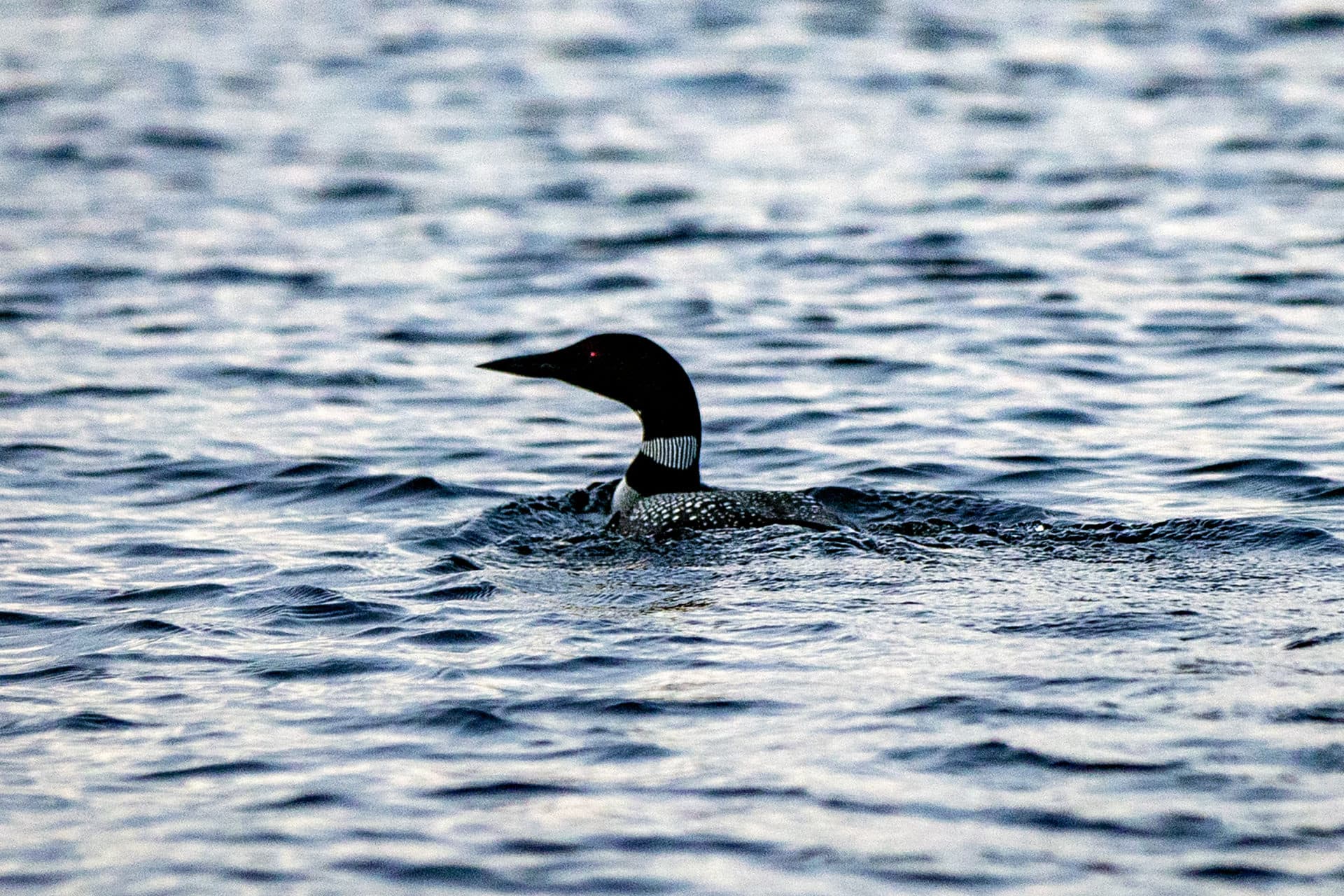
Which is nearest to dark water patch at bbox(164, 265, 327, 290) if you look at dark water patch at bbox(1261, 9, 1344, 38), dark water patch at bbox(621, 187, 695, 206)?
dark water patch at bbox(621, 187, 695, 206)

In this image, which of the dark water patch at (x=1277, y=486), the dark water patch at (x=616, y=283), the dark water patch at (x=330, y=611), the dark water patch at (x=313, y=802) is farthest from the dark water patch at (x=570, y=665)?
the dark water patch at (x=616, y=283)

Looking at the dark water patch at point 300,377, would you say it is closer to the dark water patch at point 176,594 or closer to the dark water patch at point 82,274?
the dark water patch at point 82,274

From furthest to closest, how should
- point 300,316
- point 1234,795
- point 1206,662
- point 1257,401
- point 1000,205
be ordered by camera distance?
1. point 1000,205
2. point 300,316
3. point 1257,401
4. point 1206,662
5. point 1234,795

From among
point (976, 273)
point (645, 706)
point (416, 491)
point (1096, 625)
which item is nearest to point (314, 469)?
point (416, 491)

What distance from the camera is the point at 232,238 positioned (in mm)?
13297

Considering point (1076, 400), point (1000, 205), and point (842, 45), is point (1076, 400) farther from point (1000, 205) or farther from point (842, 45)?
point (842, 45)

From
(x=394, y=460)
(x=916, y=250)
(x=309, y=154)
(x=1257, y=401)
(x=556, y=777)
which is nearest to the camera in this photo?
(x=556, y=777)

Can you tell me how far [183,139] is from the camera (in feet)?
53.1

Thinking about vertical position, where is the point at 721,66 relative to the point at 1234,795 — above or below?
above

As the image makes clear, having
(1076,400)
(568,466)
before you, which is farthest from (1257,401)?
(568,466)

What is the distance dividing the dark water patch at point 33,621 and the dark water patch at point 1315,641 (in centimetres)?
356

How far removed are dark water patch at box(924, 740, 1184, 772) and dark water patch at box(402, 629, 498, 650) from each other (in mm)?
1559

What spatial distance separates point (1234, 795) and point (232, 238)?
9768mm

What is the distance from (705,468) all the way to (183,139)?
8678mm
